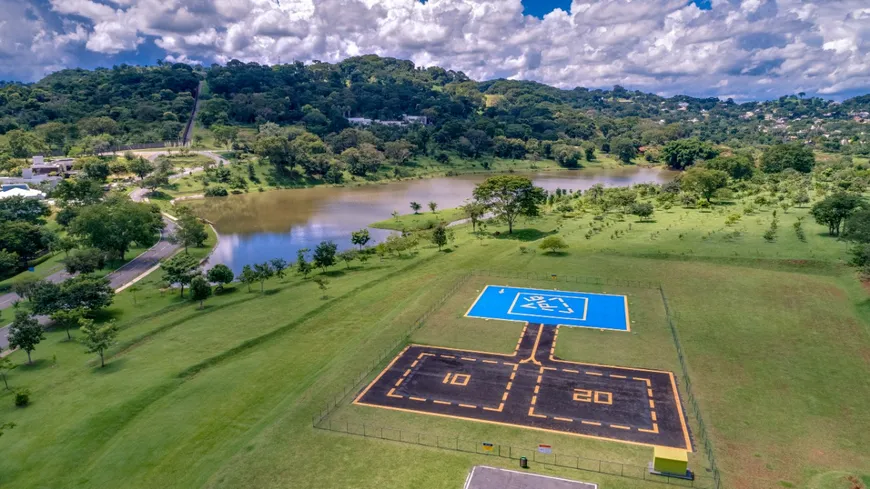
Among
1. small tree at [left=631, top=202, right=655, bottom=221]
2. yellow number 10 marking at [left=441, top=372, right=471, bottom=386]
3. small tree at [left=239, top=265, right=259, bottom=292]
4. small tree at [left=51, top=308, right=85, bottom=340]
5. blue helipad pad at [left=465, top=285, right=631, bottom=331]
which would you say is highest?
small tree at [left=631, top=202, right=655, bottom=221]

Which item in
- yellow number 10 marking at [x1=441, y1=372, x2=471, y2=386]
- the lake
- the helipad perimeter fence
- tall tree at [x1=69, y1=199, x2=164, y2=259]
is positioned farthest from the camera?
the lake

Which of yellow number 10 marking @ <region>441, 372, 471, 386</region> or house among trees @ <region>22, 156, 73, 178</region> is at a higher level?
house among trees @ <region>22, 156, 73, 178</region>

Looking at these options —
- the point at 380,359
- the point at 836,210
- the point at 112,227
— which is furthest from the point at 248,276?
the point at 836,210

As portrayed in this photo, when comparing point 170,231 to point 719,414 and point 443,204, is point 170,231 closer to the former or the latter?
point 443,204

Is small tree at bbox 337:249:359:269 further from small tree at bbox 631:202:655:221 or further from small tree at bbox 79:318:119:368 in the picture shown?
small tree at bbox 631:202:655:221

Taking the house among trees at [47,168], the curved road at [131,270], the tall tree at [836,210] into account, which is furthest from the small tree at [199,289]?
the house among trees at [47,168]

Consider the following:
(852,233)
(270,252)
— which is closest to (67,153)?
(270,252)

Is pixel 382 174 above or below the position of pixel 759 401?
above

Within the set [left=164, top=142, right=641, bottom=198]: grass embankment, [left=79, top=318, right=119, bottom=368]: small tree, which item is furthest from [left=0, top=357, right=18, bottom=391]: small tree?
[left=164, top=142, right=641, bottom=198]: grass embankment
